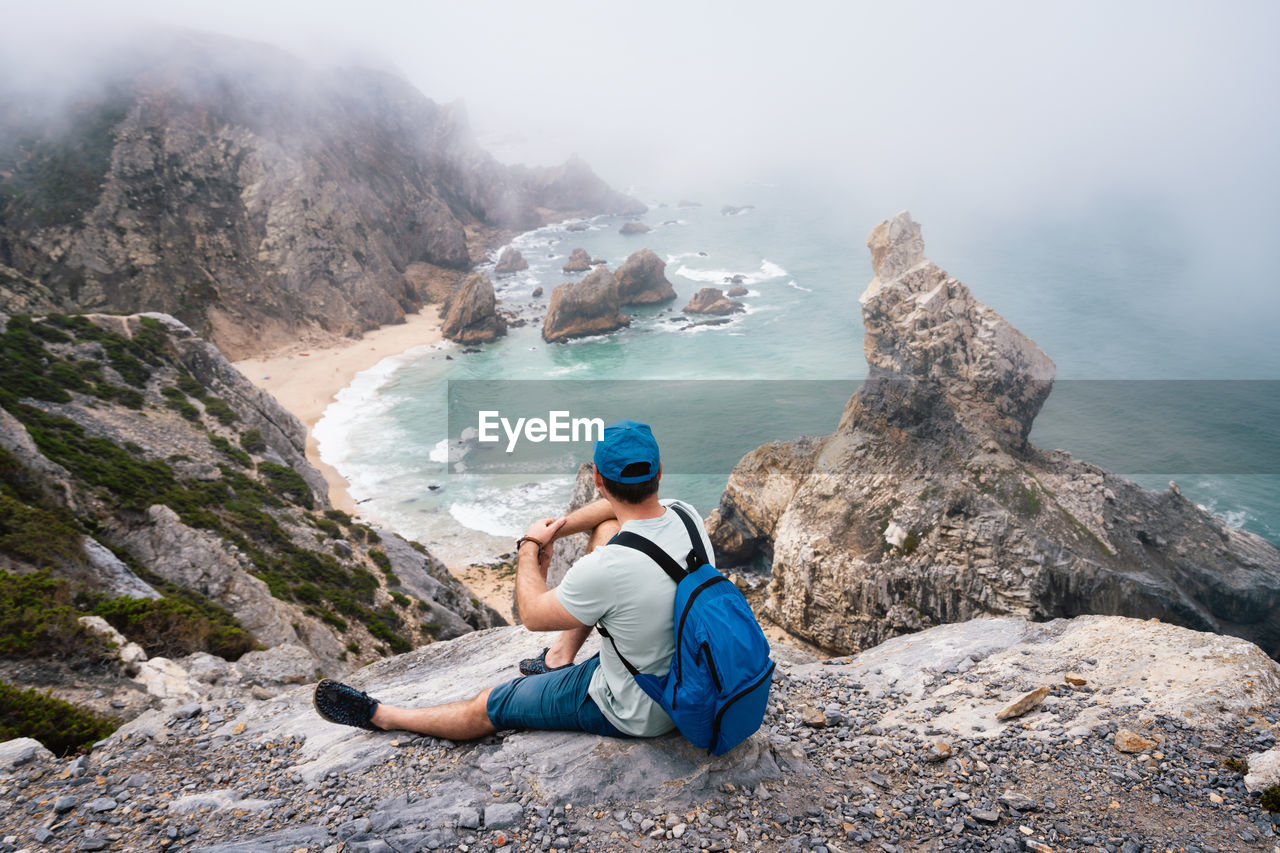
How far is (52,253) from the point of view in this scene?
5616 centimetres

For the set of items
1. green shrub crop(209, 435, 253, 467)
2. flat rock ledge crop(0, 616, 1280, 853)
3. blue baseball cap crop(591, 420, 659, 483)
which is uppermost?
blue baseball cap crop(591, 420, 659, 483)

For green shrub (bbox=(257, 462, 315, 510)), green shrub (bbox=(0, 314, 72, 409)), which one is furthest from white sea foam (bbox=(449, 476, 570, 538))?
green shrub (bbox=(0, 314, 72, 409))

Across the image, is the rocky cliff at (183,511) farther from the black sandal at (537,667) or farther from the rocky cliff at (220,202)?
the rocky cliff at (220,202)

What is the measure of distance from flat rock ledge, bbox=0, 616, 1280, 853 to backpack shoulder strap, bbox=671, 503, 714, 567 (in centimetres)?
164

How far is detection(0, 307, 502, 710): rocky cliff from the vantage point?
1234 cm

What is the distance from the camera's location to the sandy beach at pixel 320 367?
5417 centimetres

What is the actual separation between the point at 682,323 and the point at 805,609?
57.8 m

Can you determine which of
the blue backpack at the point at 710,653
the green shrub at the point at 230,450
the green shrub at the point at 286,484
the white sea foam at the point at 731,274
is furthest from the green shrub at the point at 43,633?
the white sea foam at the point at 731,274

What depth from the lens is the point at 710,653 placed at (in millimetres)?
4004

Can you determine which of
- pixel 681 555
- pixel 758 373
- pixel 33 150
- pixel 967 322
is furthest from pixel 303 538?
pixel 33 150

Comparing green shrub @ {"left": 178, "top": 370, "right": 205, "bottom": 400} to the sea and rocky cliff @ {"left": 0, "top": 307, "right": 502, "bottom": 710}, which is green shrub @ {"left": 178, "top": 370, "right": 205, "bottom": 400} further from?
the sea

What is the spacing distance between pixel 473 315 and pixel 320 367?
52.4ft

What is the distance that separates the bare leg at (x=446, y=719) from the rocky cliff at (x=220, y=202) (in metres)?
49.2

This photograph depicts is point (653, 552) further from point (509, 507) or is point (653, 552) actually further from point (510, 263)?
point (510, 263)
